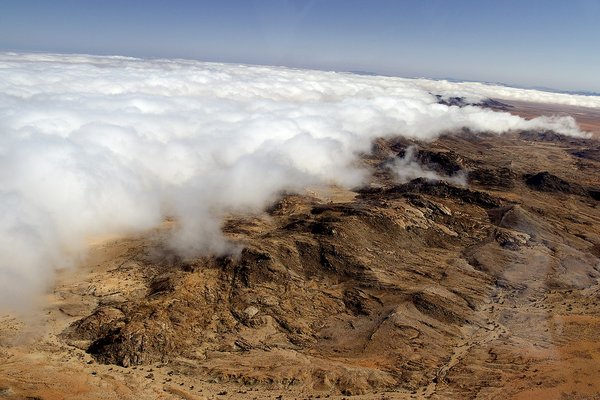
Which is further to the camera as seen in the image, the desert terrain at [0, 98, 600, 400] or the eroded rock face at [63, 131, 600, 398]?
the eroded rock face at [63, 131, 600, 398]

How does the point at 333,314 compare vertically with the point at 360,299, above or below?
below

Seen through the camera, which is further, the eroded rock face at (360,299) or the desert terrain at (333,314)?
the eroded rock face at (360,299)

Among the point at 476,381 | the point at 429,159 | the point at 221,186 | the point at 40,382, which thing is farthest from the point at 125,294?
the point at 429,159

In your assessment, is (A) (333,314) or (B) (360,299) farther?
(B) (360,299)
